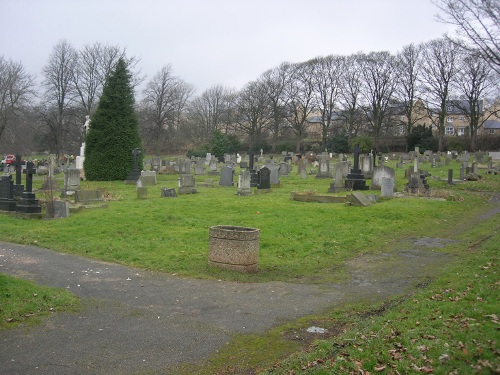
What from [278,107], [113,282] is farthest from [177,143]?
[113,282]

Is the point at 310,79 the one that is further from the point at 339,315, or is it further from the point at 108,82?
the point at 339,315

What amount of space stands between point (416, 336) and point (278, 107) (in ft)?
219

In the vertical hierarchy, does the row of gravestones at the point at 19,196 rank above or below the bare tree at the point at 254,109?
below

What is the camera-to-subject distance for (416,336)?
17.1 ft

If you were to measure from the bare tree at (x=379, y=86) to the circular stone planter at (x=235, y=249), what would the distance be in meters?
55.8

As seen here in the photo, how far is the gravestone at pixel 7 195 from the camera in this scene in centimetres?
1756

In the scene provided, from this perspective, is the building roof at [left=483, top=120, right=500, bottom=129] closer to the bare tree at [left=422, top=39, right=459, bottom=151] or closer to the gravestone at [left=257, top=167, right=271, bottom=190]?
the bare tree at [left=422, top=39, right=459, bottom=151]

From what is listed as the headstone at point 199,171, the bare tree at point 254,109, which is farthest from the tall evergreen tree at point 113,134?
the bare tree at point 254,109

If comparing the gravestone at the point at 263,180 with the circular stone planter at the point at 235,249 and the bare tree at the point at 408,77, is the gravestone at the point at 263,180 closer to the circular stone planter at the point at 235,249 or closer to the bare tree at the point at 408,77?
the circular stone planter at the point at 235,249

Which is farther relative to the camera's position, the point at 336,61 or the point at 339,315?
the point at 336,61

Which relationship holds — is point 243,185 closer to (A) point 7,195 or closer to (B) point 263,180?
(B) point 263,180

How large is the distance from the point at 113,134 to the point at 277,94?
40.3 m

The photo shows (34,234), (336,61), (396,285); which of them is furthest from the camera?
(336,61)

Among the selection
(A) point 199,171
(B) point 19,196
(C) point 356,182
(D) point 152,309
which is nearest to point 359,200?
(C) point 356,182
